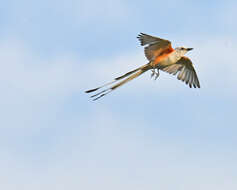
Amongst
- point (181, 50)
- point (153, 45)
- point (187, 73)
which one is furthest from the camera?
point (187, 73)

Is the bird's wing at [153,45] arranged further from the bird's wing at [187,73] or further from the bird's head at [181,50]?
the bird's wing at [187,73]

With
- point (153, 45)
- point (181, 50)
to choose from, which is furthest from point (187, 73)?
point (153, 45)

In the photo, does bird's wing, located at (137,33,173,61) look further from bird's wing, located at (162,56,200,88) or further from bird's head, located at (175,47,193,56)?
bird's wing, located at (162,56,200,88)

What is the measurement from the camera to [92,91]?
1060 cm

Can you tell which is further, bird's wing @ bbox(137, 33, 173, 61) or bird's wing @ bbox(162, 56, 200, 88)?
bird's wing @ bbox(162, 56, 200, 88)

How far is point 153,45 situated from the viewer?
11.9m

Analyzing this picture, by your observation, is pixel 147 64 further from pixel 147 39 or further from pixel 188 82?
pixel 188 82

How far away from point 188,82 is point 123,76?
2.49m

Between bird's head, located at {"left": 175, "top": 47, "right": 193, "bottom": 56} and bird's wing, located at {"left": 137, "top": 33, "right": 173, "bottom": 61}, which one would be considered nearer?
bird's wing, located at {"left": 137, "top": 33, "right": 173, "bottom": 61}

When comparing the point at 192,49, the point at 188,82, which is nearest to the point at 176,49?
the point at 192,49

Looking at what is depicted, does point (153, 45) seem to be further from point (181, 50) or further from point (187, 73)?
point (187, 73)

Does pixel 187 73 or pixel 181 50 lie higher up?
pixel 181 50

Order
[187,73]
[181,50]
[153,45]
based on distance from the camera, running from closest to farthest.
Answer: [153,45], [181,50], [187,73]

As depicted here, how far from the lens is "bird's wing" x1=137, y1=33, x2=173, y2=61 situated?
38.2 ft
